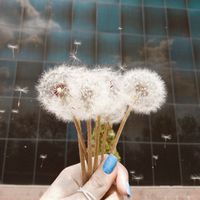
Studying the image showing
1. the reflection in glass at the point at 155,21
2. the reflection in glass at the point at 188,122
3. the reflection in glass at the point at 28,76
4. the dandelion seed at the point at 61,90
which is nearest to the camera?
the dandelion seed at the point at 61,90

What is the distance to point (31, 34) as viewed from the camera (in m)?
5.63

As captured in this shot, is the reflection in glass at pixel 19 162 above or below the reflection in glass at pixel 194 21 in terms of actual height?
below

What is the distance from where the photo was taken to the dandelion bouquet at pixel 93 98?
127cm

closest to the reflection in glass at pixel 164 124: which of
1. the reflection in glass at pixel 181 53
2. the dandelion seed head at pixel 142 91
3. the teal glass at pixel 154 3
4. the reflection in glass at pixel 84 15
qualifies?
the reflection in glass at pixel 181 53

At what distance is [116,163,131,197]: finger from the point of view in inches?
51.8

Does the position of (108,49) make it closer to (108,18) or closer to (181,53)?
(108,18)

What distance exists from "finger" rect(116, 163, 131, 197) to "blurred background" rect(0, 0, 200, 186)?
3597 mm

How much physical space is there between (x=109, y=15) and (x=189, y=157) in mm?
3145

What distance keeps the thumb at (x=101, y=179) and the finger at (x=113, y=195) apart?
0.04 metres

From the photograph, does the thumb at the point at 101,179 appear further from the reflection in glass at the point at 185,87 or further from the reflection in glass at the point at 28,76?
the reflection in glass at the point at 185,87

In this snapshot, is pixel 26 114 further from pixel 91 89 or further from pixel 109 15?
pixel 91 89

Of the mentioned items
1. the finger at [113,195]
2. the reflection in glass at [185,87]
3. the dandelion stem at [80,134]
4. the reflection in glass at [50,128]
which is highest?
the reflection in glass at [185,87]

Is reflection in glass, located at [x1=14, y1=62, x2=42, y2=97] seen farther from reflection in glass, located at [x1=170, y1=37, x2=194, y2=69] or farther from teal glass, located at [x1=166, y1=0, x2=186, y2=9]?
teal glass, located at [x1=166, y1=0, x2=186, y2=9]

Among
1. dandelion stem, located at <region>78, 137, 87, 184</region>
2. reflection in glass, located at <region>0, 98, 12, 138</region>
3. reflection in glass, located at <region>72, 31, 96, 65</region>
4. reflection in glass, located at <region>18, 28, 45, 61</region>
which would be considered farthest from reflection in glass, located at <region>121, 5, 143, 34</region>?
dandelion stem, located at <region>78, 137, 87, 184</region>
